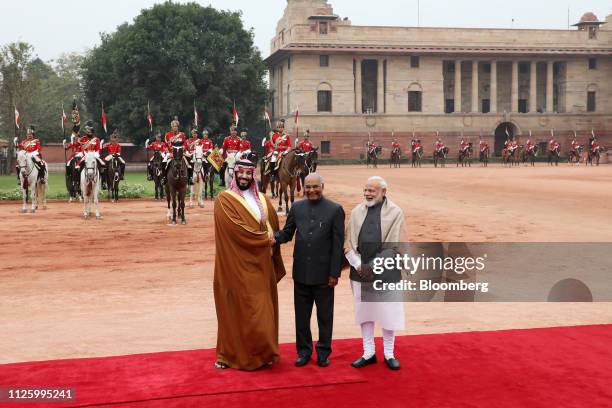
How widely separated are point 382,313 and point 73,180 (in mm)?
20251

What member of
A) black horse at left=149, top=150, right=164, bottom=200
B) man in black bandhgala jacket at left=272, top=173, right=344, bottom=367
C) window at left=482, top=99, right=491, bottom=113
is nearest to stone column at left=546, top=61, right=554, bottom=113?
window at left=482, top=99, right=491, bottom=113

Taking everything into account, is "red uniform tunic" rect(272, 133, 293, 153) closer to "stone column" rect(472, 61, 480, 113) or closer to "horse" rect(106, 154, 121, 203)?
"horse" rect(106, 154, 121, 203)

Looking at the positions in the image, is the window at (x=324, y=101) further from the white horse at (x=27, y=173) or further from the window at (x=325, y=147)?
the white horse at (x=27, y=173)

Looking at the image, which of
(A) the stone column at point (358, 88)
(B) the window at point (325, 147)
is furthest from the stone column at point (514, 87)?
(B) the window at point (325, 147)

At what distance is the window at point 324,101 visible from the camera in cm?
6488

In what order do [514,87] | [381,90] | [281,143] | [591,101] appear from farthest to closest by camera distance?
[591,101]
[514,87]
[381,90]
[281,143]

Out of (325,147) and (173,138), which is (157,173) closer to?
(173,138)

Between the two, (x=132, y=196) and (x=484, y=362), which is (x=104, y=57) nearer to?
(x=132, y=196)

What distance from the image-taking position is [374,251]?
254 inches

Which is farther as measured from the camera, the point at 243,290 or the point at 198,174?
the point at 198,174

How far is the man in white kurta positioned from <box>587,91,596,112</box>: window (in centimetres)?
6845

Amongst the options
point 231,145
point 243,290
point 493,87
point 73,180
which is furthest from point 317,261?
point 493,87

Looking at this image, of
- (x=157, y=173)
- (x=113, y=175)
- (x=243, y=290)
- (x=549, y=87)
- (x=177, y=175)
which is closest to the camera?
(x=243, y=290)

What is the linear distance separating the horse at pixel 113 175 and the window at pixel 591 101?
55.5m
